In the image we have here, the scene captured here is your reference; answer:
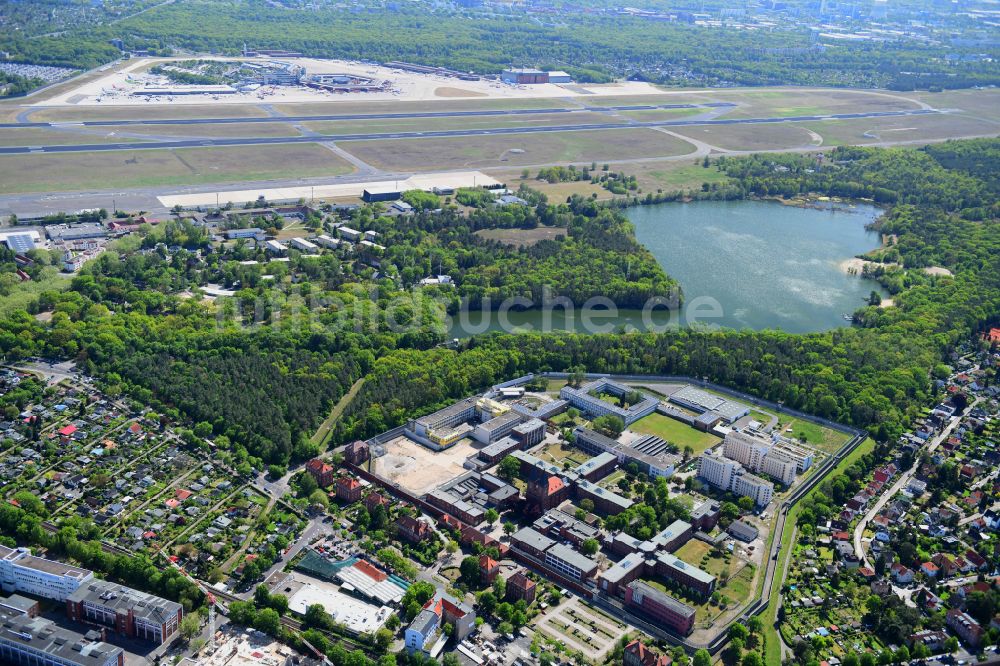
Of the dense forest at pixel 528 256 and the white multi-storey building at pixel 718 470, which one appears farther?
the dense forest at pixel 528 256

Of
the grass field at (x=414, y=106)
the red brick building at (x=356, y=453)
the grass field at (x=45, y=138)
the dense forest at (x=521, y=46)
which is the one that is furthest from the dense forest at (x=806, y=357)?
the dense forest at (x=521, y=46)

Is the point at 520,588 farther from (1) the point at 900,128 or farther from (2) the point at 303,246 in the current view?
(1) the point at 900,128

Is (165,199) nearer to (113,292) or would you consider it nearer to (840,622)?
(113,292)

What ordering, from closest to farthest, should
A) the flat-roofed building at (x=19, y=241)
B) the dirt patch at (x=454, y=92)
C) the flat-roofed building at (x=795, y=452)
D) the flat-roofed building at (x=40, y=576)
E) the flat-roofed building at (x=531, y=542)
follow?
the flat-roofed building at (x=40, y=576)
the flat-roofed building at (x=531, y=542)
the flat-roofed building at (x=795, y=452)
the flat-roofed building at (x=19, y=241)
the dirt patch at (x=454, y=92)

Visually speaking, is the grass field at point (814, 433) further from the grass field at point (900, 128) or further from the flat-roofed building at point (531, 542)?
the grass field at point (900, 128)

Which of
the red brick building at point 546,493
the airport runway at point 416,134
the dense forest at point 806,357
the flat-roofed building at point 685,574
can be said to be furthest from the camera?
the airport runway at point 416,134

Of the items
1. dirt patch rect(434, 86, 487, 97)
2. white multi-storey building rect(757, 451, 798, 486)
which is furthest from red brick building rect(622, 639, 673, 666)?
dirt patch rect(434, 86, 487, 97)

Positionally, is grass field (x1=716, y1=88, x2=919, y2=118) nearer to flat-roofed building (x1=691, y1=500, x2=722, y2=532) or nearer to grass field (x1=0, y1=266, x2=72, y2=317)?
grass field (x1=0, y1=266, x2=72, y2=317)
